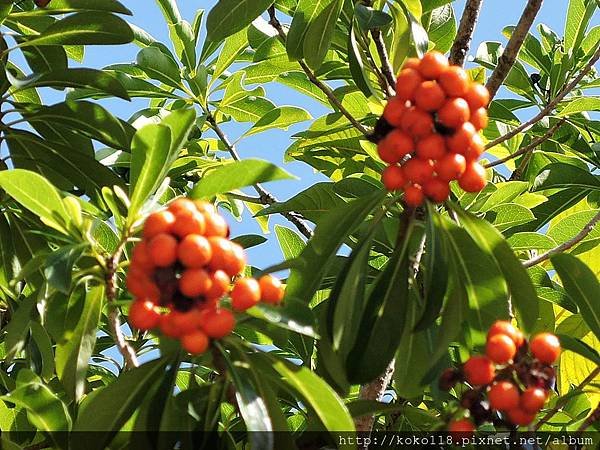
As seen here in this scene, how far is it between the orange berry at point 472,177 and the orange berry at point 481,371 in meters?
0.46

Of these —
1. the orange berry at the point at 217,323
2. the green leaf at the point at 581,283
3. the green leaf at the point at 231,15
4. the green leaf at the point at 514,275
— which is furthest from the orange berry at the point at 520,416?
the green leaf at the point at 231,15

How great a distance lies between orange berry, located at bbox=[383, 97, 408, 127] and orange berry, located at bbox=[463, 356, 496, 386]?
60 cm

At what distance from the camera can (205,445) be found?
2.39m

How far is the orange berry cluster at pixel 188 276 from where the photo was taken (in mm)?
2000

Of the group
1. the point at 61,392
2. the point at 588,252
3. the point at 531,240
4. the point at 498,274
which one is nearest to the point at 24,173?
the point at 498,274

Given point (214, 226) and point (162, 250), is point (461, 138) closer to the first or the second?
point (214, 226)

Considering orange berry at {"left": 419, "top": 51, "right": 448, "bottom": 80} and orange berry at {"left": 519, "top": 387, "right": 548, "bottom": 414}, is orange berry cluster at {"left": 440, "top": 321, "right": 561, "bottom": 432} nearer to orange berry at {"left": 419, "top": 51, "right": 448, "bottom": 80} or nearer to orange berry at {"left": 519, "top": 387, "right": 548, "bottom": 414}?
orange berry at {"left": 519, "top": 387, "right": 548, "bottom": 414}

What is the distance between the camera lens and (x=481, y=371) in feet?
6.82

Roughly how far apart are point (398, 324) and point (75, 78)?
4.64 feet

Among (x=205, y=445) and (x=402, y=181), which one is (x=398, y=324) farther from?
(x=205, y=445)

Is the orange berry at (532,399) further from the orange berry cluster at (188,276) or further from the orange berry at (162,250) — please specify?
the orange berry at (162,250)

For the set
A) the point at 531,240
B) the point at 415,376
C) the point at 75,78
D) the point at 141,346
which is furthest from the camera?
the point at 141,346

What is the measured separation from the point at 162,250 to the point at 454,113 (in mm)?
750

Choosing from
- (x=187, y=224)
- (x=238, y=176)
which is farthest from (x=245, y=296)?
(x=238, y=176)
